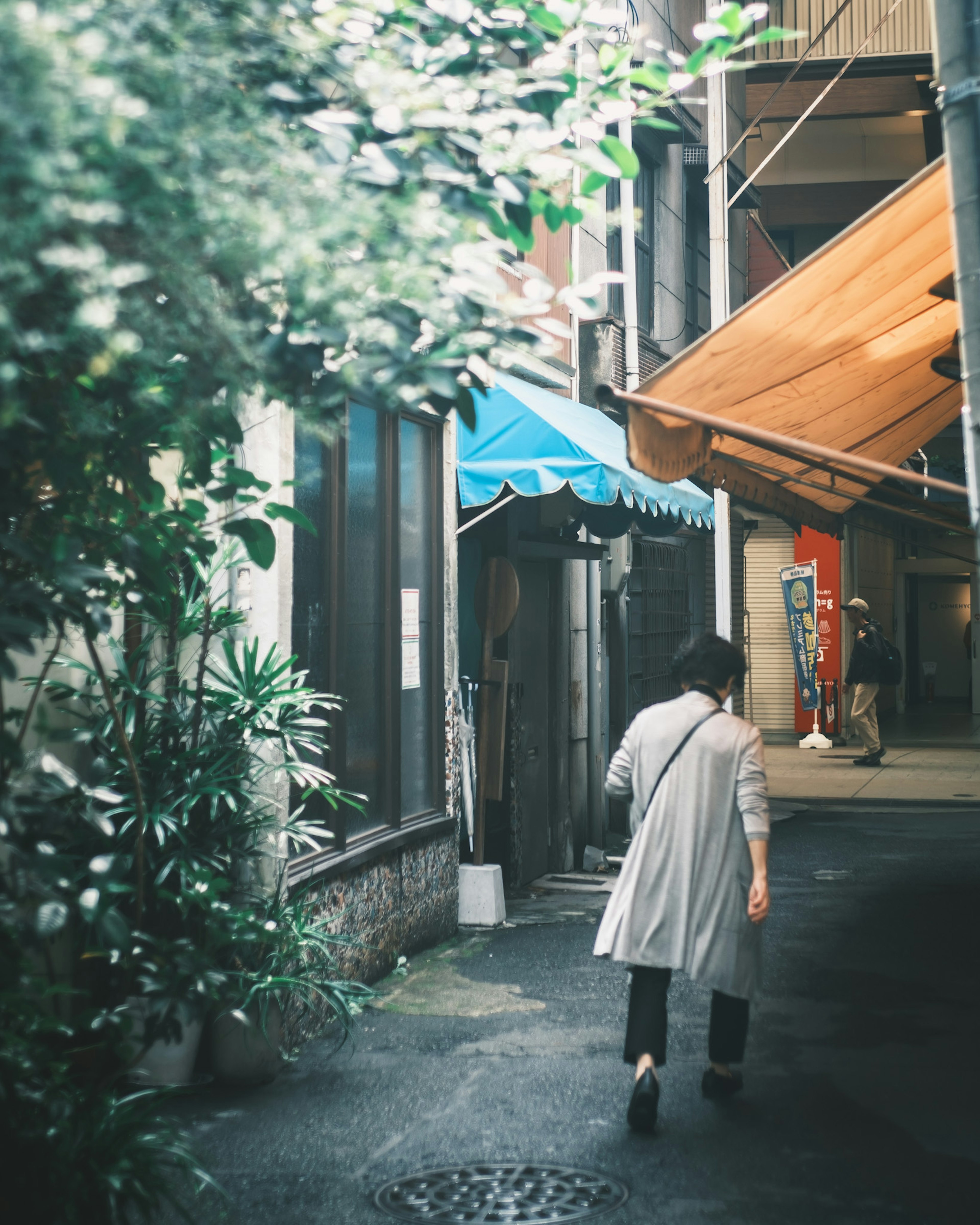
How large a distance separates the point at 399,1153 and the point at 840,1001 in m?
2.90

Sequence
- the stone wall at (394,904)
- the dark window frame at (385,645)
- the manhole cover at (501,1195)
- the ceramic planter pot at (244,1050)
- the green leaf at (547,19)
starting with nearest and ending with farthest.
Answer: the green leaf at (547,19), the manhole cover at (501,1195), the ceramic planter pot at (244,1050), the stone wall at (394,904), the dark window frame at (385,645)

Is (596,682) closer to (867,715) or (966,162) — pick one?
(867,715)

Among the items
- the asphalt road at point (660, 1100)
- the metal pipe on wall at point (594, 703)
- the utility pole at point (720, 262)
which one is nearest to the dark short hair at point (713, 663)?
the asphalt road at point (660, 1100)

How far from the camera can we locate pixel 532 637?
420 inches

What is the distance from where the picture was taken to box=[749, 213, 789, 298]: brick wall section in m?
20.0

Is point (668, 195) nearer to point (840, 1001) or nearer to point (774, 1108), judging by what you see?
point (840, 1001)

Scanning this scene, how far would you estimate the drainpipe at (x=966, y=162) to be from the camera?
2990 mm

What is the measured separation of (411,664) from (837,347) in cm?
311

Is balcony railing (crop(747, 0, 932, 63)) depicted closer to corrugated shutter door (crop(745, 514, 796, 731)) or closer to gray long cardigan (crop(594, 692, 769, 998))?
corrugated shutter door (crop(745, 514, 796, 731))

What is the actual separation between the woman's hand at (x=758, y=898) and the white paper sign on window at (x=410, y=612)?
3.38 m

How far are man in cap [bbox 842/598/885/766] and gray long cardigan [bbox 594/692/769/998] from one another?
1268 cm

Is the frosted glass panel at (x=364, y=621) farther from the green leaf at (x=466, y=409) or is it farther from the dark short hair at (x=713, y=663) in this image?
the green leaf at (x=466, y=409)

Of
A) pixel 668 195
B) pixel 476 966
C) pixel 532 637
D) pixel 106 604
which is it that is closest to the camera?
pixel 106 604

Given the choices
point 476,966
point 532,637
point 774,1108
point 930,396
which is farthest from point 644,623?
point 774,1108
